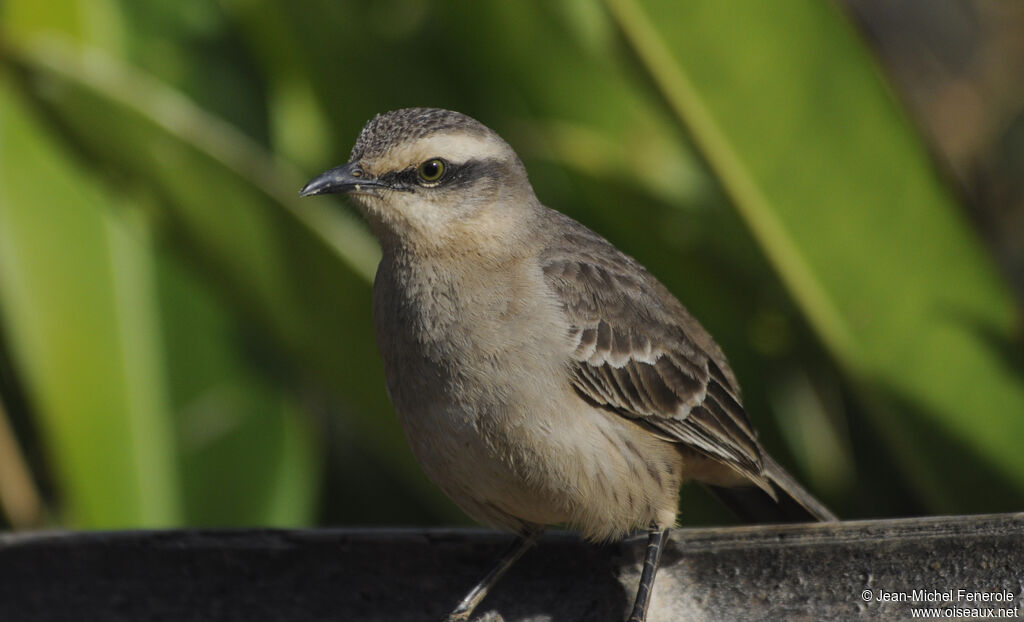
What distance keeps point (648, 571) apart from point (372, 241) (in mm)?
1674

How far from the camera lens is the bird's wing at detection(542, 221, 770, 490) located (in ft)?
9.75

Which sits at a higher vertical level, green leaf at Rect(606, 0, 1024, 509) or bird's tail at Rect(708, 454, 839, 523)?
green leaf at Rect(606, 0, 1024, 509)

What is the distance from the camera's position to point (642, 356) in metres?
3.12

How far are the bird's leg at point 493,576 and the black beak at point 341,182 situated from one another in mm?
977

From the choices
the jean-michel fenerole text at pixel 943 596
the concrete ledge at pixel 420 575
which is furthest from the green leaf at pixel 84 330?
the jean-michel fenerole text at pixel 943 596

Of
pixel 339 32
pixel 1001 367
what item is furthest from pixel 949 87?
pixel 339 32

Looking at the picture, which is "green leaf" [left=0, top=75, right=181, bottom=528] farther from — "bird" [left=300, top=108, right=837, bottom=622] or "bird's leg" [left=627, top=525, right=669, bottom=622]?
"bird's leg" [left=627, top=525, right=669, bottom=622]

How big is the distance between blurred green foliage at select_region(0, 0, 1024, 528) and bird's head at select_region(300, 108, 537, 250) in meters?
0.75

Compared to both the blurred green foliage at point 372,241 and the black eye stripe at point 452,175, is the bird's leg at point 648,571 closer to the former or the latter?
the black eye stripe at point 452,175

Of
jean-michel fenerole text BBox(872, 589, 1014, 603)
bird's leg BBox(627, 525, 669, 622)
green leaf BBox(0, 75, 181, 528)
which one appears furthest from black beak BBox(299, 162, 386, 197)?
green leaf BBox(0, 75, 181, 528)

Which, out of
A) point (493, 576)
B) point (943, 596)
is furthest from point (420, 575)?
point (943, 596)

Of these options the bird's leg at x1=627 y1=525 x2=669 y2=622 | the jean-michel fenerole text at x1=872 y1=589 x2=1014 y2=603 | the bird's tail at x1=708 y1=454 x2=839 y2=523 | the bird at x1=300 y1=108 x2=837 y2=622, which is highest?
the bird at x1=300 y1=108 x2=837 y2=622

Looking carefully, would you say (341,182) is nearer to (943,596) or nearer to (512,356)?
(512,356)

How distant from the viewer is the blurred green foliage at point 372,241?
3.56 meters
